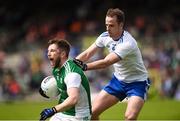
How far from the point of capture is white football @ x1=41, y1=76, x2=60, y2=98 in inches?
322

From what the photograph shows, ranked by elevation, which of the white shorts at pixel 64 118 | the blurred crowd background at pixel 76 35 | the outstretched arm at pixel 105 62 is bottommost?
the white shorts at pixel 64 118

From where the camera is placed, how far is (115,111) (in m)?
17.2

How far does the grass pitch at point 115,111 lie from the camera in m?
15.9

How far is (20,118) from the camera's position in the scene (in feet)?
53.0

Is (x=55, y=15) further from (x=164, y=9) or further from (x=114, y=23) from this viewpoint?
(x=114, y=23)

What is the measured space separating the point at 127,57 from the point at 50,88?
1813 millimetres

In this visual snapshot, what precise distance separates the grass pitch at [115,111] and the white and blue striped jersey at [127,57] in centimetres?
558

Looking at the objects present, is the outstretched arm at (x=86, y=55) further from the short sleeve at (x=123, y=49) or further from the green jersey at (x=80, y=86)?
the green jersey at (x=80, y=86)

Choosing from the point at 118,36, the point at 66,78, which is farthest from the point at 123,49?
the point at 66,78

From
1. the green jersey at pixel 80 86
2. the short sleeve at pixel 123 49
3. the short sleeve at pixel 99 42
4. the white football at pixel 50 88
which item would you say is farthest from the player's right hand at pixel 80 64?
the short sleeve at pixel 99 42

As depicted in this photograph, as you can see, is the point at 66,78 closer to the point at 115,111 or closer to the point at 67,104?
the point at 67,104

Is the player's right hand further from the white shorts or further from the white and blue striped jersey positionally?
the white and blue striped jersey

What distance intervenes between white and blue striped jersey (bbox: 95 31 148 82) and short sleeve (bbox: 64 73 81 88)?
175 centimetres

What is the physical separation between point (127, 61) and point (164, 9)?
1492 cm
